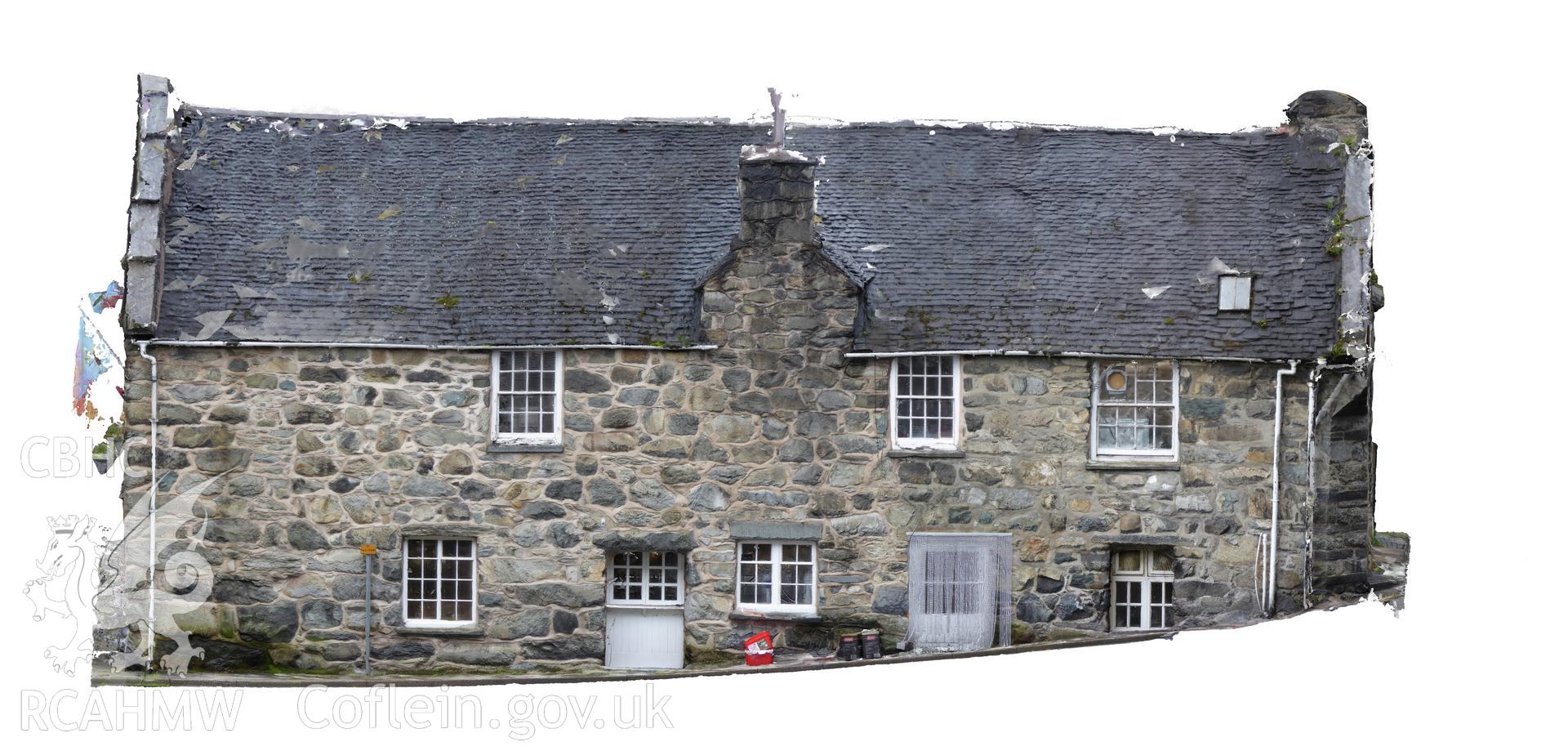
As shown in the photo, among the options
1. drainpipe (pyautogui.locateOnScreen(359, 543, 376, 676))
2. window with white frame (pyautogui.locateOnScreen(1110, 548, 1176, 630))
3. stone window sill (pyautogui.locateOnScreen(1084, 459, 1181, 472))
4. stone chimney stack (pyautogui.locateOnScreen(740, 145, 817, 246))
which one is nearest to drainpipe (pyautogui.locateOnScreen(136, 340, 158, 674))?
drainpipe (pyautogui.locateOnScreen(359, 543, 376, 676))

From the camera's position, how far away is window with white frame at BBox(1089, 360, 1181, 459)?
2511cm

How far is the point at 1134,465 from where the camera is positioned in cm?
2503

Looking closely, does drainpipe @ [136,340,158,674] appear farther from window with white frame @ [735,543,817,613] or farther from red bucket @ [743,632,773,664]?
red bucket @ [743,632,773,664]

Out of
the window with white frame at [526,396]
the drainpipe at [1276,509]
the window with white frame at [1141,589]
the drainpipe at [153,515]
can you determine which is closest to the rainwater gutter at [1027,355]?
the drainpipe at [1276,509]

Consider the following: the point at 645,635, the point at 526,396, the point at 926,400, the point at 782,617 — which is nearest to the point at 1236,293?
the point at 926,400

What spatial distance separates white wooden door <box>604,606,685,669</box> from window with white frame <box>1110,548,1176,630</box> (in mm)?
5137

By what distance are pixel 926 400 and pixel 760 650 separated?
349 centimetres

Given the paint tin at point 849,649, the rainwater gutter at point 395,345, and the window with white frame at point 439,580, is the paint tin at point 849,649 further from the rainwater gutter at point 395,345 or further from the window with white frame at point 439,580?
the window with white frame at point 439,580

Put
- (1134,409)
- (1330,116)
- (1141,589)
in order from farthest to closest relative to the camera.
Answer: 1. (1330,116)
2. (1141,589)
3. (1134,409)

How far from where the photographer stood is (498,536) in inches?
987

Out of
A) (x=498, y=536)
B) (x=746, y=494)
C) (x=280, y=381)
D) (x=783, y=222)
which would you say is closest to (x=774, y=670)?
(x=746, y=494)

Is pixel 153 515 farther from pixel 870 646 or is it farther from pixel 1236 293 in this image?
pixel 1236 293

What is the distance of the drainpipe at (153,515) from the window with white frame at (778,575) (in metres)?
6.85

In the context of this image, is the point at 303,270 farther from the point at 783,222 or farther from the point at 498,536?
the point at 783,222
